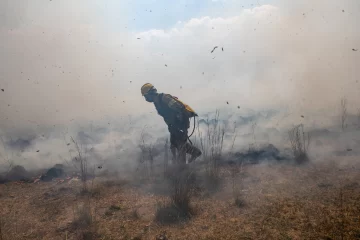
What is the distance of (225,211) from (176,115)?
8.83 feet

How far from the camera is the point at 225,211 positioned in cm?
389

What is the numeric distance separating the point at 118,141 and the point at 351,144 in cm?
693

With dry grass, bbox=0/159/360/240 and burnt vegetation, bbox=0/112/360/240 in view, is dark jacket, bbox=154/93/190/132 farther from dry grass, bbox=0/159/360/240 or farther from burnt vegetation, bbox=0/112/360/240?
dry grass, bbox=0/159/360/240

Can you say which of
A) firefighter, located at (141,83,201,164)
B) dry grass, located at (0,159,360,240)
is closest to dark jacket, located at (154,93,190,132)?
firefighter, located at (141,83,201,164)

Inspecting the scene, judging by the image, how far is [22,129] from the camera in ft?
33.7

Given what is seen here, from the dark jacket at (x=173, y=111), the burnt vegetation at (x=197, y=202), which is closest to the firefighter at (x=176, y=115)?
the dark jacket at (x=173, y=111)

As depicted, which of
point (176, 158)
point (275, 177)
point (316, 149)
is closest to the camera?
point (275, 177)

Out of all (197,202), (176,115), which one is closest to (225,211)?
(197,202)

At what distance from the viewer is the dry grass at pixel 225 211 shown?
127 inches

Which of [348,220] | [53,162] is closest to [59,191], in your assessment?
[53,162]

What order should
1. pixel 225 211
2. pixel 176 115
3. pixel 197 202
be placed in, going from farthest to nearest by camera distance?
pixel 176 115
pixel 197 202
pixel 225 211

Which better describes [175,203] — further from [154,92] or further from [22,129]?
[22,129]

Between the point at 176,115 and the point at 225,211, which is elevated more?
the point at 176,115

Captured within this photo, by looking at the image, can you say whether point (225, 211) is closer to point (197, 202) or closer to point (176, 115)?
point (197, 202)
